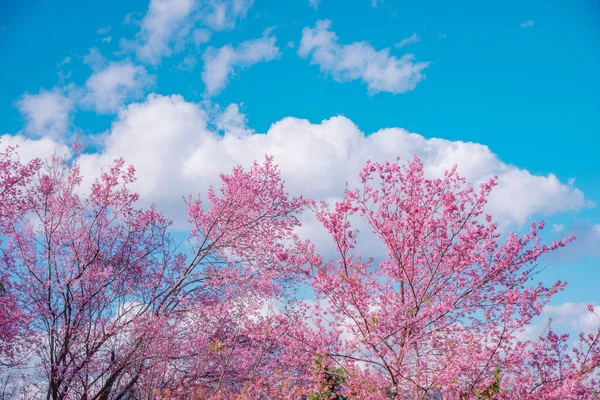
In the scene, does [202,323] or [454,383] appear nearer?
[454,383]

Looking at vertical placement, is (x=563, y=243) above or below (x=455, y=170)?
below

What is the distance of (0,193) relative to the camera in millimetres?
12422

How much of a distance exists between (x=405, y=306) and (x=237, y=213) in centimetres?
680

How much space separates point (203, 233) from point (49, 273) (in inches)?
163

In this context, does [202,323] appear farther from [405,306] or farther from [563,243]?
[563,243]

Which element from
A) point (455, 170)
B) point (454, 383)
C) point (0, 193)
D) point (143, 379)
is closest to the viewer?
point (454, 383)

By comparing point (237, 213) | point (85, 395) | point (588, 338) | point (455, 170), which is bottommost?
point (85, 395)

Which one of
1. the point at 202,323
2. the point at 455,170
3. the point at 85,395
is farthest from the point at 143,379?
the point at 455,170

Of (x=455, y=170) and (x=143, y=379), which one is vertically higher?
(x=455, y=170)

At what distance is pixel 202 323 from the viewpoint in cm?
1287

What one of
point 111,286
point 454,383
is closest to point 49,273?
point 111,286

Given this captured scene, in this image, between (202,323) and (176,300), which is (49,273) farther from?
(202,323)

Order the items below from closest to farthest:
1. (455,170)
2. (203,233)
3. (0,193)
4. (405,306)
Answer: (405,306) → (455,170) → (0,193) → (203,233)

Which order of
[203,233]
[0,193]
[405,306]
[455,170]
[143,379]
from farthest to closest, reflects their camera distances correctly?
1. [203,233]
2. [0,193]
3. [143,379]
4. [455,170]
5. [405,306]
